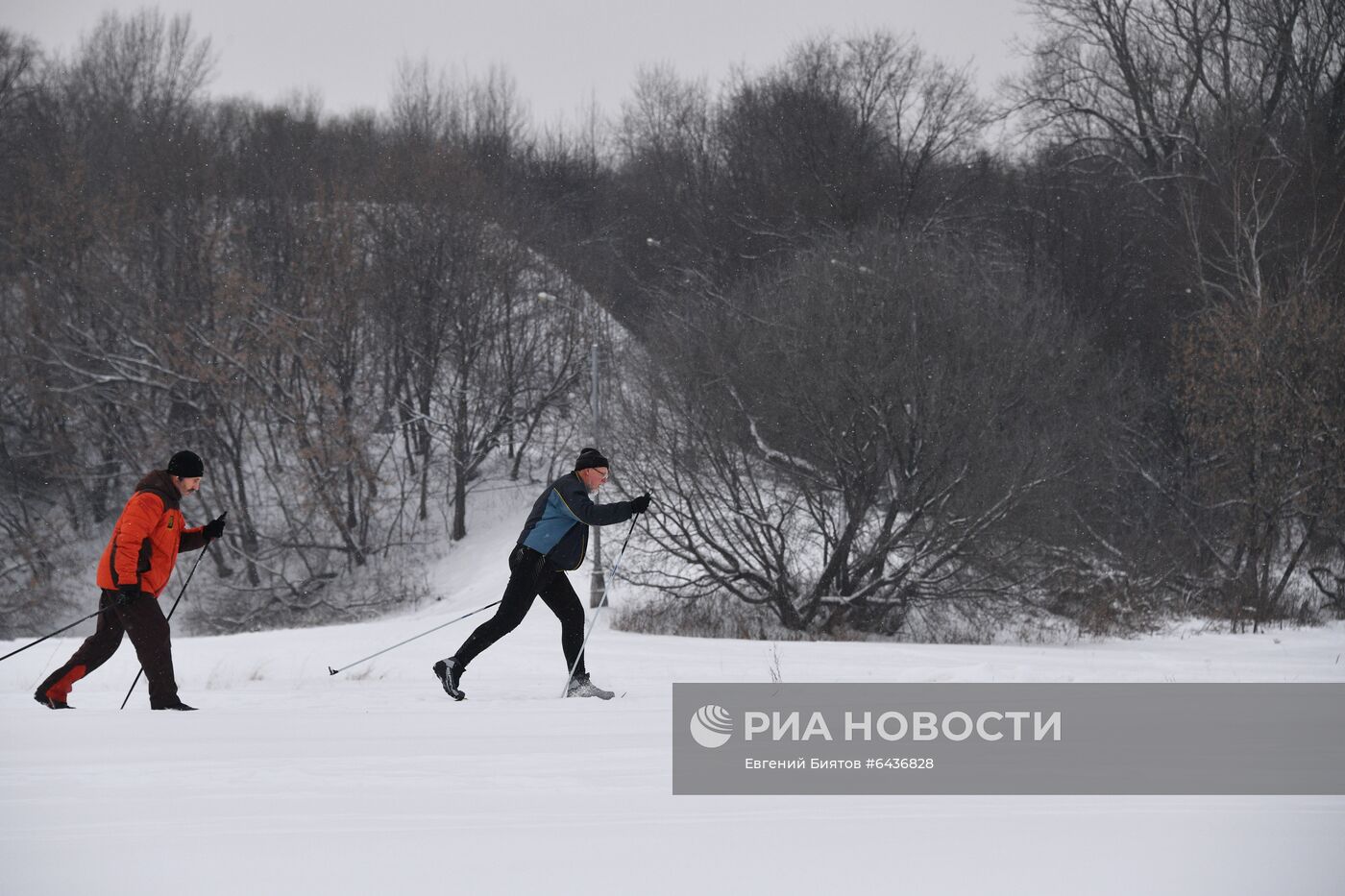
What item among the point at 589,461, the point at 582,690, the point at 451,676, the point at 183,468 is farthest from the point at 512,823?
the point at 183,468

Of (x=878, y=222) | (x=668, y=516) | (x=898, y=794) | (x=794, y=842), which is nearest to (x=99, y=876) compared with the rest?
Result: (x=794, y=842)

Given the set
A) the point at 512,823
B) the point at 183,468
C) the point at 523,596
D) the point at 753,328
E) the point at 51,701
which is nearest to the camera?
the point at 512,823

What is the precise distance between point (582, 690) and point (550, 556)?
3.08 feet

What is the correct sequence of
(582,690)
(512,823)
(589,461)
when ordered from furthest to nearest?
(589,461), (582,690), (512,823)

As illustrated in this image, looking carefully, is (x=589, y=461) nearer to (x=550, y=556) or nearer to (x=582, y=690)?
(x=550, y=556)

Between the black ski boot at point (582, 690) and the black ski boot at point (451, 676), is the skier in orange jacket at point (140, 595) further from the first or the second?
the black ski boot at point (582, 690)

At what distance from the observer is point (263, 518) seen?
3816 centimetres

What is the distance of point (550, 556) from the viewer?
8.29 m

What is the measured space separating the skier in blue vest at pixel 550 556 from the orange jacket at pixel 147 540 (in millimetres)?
1862

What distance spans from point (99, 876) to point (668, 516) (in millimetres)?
18410

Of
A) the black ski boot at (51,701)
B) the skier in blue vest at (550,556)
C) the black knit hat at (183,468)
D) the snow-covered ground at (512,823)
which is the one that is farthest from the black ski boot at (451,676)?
the black ski boot at (51,701)

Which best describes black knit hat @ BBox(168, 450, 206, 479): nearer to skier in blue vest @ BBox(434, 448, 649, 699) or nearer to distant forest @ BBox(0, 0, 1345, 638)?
skier in blue vest @ BBox(434, 448, 649, 699)

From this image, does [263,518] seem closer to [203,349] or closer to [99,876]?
[203,349]

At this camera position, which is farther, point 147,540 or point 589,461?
point 589,461
